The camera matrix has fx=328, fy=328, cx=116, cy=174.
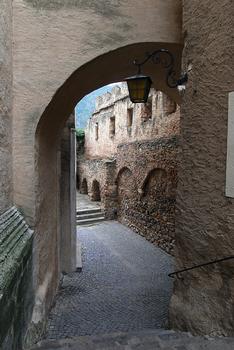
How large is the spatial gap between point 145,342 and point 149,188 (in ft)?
25.4

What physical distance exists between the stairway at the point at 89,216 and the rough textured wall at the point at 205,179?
988cm

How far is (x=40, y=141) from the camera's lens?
4289 millimetres

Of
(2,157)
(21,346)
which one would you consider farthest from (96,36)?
(21,346)

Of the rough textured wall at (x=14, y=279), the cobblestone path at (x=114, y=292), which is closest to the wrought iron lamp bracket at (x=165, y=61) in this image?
the rough textured wall at (x=14, y=279)

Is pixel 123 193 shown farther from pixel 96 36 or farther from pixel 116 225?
pixel 96 36

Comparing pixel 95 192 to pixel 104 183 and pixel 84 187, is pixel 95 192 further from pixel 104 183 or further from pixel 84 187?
pixel 84 187

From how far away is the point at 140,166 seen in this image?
1173cm

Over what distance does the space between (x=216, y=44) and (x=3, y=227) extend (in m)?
2.84

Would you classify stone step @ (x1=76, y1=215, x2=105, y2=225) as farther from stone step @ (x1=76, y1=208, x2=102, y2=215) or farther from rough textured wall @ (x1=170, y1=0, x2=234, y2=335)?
rough textured wall @ (x1=170, y1=0, x2=234, y2=335)

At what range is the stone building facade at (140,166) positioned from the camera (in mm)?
9781

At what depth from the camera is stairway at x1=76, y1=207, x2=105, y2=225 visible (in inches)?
540

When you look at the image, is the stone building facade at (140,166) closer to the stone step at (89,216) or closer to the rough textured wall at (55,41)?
the stone step at (89,216)

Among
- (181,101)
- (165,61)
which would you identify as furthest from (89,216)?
(181,101)

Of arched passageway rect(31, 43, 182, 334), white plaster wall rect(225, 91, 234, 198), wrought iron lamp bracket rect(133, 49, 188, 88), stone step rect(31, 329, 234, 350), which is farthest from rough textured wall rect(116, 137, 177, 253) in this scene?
white plaster wall rect(225, 91, 234, 198)
